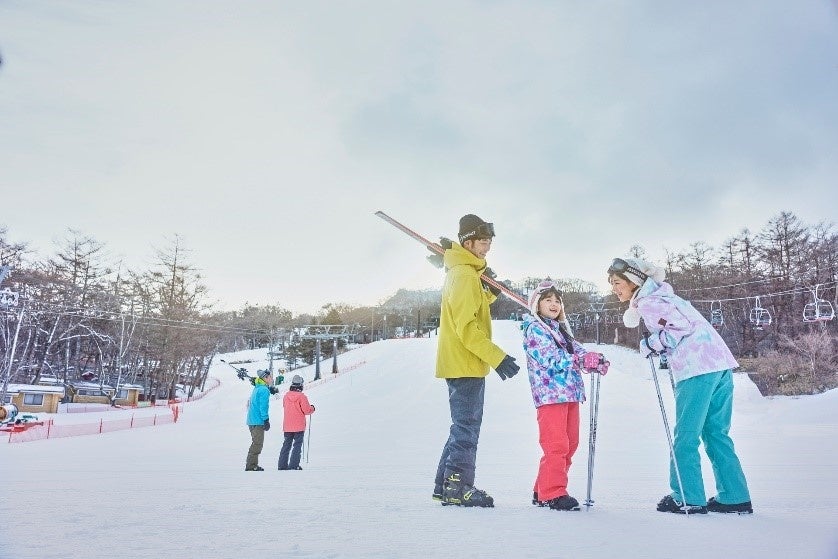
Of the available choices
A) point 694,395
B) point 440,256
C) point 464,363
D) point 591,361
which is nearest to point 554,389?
point 591,361

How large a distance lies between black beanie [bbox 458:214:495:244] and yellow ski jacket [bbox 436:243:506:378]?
0.13 metres

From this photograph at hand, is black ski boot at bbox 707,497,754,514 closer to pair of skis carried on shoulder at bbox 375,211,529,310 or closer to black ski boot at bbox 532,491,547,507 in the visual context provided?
black ski boot at bbox 532,491,547,507

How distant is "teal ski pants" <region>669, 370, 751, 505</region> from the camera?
2846 mm

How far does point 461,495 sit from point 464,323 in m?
0.97

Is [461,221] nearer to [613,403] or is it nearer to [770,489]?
[770,489]

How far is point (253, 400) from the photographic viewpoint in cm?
743

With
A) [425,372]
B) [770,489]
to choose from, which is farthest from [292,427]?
[425,372]

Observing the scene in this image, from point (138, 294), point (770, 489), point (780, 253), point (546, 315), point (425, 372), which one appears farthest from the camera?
point (138, 294)

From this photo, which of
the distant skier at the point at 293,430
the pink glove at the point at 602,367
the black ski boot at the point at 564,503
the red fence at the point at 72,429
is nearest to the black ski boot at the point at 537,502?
the black ski boot at the point at 564,503

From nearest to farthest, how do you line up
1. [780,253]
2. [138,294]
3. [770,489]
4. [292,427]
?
[770,489] < [292,427] < [780,253] < [138,294]

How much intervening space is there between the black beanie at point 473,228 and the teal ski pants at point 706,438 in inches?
58.6

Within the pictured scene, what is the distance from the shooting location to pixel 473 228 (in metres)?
3.49

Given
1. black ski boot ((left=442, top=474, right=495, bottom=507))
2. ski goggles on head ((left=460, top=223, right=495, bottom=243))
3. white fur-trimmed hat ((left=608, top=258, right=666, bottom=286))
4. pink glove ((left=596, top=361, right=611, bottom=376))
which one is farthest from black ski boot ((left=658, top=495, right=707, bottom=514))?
ski goggles on head ((left=460, top=223, right=495, bottom=243))

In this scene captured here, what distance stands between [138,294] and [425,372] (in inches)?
929
